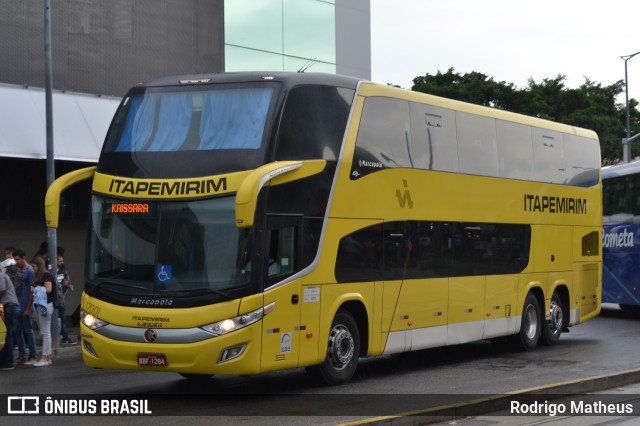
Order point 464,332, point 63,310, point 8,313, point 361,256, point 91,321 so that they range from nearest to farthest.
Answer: point 91,321 < point 361,256 < point 8,313 < point 464,332 < point 63,310

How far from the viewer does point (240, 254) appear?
41.4 feet

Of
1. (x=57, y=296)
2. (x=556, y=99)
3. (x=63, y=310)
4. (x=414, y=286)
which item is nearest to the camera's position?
(x=414, y=286)

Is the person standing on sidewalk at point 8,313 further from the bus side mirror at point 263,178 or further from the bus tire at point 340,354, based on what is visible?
the bus side mirror at point 263,178

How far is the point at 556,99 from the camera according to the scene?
2566 inches

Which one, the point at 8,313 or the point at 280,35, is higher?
the point at 280,35

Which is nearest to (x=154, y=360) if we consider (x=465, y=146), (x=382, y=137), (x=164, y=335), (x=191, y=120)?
(x=164, y=335)

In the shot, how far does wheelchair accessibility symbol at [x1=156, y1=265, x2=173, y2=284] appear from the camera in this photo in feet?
41.6

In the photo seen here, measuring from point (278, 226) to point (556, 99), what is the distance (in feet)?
179

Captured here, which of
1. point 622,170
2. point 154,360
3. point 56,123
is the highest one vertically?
point 56,123

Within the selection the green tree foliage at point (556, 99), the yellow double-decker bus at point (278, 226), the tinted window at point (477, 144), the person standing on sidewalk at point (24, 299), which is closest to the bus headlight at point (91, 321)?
the yellow double-decker bus at point (278, 226)

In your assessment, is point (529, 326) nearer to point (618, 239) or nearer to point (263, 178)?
point (618, 239)

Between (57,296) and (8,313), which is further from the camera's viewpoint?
(57,296)

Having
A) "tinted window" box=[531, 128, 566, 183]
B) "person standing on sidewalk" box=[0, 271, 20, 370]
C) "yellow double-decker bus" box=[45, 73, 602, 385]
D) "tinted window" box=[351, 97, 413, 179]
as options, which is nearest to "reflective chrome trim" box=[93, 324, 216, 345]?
"yellow double-decker bus" box=[45, 73, 602, 385]

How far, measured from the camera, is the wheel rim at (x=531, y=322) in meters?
19.6
